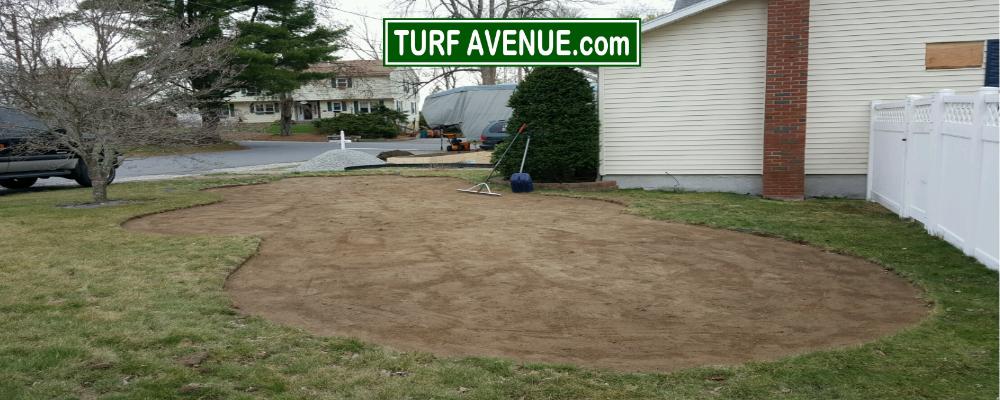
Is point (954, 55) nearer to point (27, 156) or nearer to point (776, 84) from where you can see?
point (776, 84)

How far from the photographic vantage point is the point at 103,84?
11227 mm

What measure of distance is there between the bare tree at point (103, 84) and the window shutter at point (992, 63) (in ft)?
38.4

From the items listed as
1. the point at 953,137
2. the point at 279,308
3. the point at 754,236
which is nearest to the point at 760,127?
the point at 754,236

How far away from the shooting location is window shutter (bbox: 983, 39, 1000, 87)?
34.0 ft

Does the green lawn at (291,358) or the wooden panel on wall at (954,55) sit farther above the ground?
the wooden panel on wall at (954,55)

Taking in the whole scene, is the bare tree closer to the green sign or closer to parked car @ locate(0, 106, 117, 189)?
parked car @ locate(0, 106, 117, 189)

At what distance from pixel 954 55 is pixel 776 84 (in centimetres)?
274

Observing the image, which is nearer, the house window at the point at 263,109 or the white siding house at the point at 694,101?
the white siding house at the point at 694,101

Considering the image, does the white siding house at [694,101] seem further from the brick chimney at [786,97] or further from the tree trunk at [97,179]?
the tree trunk at [97,179]

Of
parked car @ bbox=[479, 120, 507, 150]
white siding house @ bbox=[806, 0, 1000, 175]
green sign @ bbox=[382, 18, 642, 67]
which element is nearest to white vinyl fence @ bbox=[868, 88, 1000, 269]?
white siding house @ bbox=[806, 0, 1000, 175]

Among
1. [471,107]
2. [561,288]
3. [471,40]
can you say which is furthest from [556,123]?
[471,107]

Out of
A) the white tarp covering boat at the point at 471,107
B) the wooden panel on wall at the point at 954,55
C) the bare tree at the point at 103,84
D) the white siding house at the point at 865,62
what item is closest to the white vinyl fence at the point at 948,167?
the white siding house at the point at 865,62

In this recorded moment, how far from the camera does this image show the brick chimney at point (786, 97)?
11312mm

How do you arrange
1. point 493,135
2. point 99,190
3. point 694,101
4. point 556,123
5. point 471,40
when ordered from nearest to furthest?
1. point 471,40
2. point 99,190
3. point 694,101
4. point 556,123
5. point 493,135
